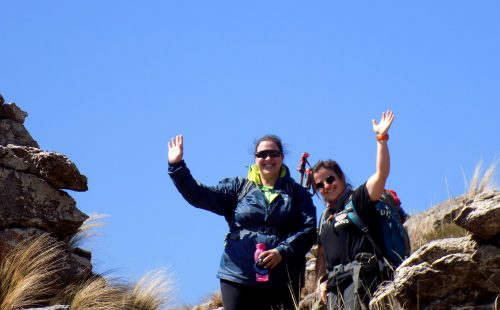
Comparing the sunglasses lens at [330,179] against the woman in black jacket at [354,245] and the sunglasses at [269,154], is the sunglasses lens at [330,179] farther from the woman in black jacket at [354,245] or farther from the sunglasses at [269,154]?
the sunglasses at [269,154]

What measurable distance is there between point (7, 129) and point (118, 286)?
9.90 ft

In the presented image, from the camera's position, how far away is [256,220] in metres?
7.32

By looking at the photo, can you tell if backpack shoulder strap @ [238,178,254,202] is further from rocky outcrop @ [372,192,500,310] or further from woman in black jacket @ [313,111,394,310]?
rocky outcrop @ [372,192,500,310]

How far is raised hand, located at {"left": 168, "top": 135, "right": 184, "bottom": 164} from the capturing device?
7.75 metres

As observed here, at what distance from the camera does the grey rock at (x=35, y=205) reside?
9.82 metres

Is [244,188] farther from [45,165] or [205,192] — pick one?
[45,165]

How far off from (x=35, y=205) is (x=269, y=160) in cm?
375

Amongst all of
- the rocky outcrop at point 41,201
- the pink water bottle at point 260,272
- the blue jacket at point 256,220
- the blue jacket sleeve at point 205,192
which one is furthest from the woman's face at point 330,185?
the rocky outcrop at point 41,201

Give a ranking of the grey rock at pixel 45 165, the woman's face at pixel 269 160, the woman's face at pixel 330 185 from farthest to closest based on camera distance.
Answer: the grey rock at pixel 45 165, the woman's face at pixel 269 160, the woman's face at pixel 330 185

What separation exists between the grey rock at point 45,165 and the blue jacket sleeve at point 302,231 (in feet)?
12.5

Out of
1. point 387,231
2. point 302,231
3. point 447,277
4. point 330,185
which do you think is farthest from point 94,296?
point 447,277

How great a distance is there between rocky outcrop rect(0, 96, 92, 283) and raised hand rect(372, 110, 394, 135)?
4975mm

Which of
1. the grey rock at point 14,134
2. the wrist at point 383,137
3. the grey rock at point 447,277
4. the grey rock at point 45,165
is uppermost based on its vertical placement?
the grey rock at point 14,134

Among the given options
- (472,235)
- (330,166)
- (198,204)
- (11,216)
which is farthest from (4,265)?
(472,235)
